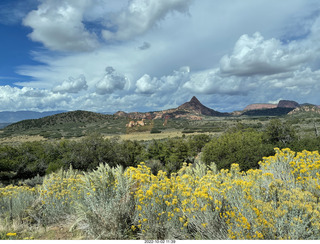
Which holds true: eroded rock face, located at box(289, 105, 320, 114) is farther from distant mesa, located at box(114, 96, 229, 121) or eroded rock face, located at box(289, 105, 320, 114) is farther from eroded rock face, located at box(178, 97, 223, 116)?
eroded rock face, located at box(178, 97, 223, 116)

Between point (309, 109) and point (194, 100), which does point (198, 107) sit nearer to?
point (194, 100)

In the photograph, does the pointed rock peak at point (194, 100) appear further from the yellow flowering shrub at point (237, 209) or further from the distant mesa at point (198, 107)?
the yellow flowering shrub at point (237, 209)

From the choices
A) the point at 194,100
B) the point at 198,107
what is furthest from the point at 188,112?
the point at 194,100

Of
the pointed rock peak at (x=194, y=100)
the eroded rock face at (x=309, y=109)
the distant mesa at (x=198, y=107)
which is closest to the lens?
the eroded rock face at (x=309, y=109)

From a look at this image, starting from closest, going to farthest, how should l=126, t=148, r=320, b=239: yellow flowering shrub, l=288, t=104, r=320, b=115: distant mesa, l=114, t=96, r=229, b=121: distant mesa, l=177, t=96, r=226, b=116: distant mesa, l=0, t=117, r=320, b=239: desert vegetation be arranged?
l=126, t=148, r=320, b=239: yellow flowering shrub
l=0, t=117, r=320, b=239: desert vegetation
l=288, t=104, r=320, b=115: distant mesa
l=114, t=96, r=229, b=121: distant mesa
l=177, t=96, r=226, b=116: distant mesa

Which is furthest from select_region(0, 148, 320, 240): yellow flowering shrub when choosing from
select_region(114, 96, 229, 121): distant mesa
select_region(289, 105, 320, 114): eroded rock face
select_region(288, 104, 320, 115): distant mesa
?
select_region(289, 105, 320, 114): eroded rock face

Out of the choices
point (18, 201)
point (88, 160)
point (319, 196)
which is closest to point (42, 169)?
point (88, 160)

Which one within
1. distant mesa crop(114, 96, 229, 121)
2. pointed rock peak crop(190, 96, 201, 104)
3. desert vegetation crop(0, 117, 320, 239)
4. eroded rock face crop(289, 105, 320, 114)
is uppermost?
pointed rock peak crop(190, 96, 201, 104)

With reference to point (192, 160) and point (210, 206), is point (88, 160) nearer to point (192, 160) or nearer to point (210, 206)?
point (192, 160)

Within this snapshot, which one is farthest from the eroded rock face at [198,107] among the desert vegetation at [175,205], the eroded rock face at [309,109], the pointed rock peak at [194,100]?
the desert vegetation at [175,205]

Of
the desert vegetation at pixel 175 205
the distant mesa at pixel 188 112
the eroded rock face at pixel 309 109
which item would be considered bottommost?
the desert vegetation at pixel 175 205

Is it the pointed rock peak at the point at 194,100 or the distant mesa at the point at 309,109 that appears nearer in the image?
the distant mesa at the point at 309,109

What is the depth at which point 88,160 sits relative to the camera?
23.8 m

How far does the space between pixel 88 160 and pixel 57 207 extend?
60.9 ft
